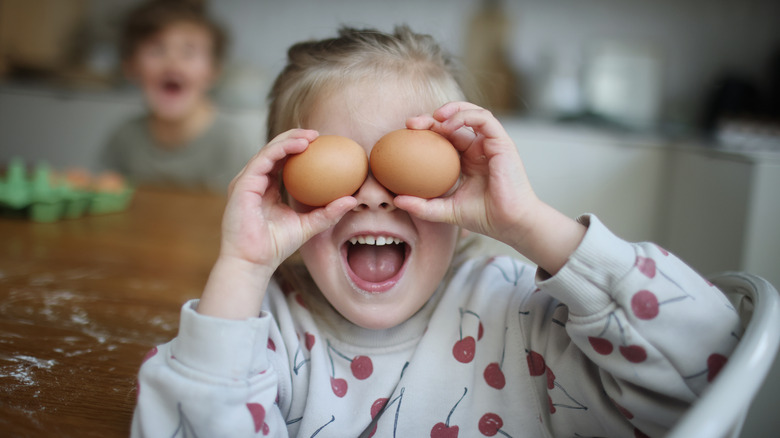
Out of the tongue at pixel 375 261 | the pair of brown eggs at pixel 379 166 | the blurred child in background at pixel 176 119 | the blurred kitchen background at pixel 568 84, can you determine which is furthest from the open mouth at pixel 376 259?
the blurred child in background at pixel 176 119

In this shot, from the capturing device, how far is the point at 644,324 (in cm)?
60

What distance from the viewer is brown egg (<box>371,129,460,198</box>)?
68cm

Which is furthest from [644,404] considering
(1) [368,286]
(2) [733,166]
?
(2) [733,166]

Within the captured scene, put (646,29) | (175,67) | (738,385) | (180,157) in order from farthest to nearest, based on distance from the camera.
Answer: (646,29)
(180,157)
(175,67)
(738,385)

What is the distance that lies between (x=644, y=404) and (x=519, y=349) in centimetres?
18

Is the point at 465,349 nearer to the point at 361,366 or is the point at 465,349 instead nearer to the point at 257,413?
the point at 361,366

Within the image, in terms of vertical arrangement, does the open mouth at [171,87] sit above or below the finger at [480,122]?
below

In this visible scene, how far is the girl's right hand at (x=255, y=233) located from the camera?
0.65 m

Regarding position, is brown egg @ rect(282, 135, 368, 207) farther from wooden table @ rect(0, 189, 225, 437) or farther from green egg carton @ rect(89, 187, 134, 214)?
green egg carton @ rect(89, 187, 134, 214)

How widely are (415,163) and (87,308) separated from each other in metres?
0.63

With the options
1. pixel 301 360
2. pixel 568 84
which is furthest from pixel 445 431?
pixel 568 84

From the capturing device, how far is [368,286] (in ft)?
2.40

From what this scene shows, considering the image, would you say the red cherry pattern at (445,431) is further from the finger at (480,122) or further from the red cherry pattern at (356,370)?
the finger at (480,122)

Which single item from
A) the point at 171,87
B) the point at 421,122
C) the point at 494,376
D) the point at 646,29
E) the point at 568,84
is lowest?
the point at 494,376
